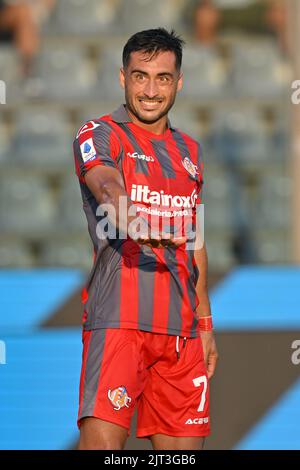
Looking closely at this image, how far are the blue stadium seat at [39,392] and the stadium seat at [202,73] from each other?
268 cm

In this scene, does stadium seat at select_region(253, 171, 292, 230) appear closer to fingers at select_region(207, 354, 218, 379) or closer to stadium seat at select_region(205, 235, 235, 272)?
stadium seat at select_region(205, 235, 235, 272)

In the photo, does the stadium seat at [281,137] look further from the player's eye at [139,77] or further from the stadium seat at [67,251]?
the player's eye at [139,77]

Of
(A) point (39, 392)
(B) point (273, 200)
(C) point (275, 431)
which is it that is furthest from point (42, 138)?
(C) point (275, 431)

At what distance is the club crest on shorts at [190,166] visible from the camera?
2.98m

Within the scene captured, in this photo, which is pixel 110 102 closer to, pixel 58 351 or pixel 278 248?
pixel 278 248

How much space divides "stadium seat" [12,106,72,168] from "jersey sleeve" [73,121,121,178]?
9.09ft

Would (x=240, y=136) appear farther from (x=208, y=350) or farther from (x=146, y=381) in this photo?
(x=146, y=381)

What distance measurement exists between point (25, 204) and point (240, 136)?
1426 mm

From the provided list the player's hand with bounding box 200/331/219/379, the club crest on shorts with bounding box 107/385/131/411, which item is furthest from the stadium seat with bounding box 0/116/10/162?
the club crest on shorts with bounding box 107/385/131/411

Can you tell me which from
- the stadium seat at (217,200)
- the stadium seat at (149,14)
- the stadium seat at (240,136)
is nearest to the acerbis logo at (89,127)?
the stadium seat at (217,200)

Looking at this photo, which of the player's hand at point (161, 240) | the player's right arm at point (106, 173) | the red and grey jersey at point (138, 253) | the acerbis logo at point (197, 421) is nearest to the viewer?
the player's hand at point (161, 240)

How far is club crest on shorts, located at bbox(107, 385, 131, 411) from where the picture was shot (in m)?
2.74

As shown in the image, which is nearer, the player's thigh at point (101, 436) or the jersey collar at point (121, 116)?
the player's thigh at point (101, 436)

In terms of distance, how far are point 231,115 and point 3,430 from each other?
2.87 metres
